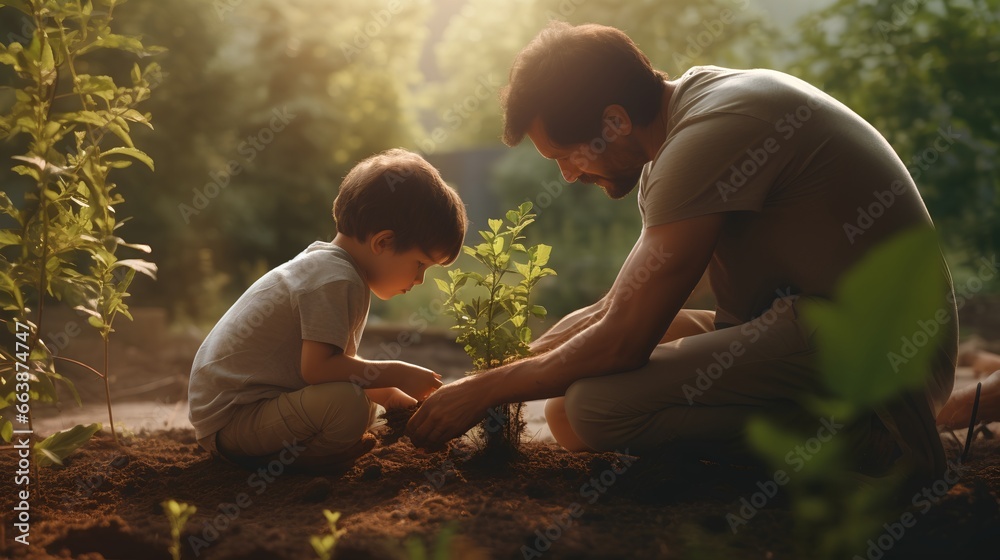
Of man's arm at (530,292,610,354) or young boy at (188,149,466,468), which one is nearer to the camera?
young boy at (188,149,466,468)

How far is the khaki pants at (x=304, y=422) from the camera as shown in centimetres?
263

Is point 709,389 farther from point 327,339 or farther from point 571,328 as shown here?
point 327,339

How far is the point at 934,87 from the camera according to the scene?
641 centimetres

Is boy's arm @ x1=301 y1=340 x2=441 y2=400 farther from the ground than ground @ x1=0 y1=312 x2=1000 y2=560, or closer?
farther from the ground

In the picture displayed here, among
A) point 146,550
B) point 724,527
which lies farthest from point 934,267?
point 146,550

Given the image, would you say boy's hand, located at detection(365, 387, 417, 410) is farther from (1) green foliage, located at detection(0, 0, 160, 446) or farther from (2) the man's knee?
(1) green foliage, located at detection(0, 0, 160, 446)

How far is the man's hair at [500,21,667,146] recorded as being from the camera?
2.72 meters

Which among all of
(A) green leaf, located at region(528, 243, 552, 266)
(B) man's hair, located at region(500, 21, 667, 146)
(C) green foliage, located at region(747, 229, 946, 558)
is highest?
(C) green foliage, located at region(747, 229, 946, 558)

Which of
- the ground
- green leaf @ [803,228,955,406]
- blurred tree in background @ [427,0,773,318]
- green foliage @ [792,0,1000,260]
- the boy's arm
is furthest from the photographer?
blurred tree in background @ [427,0,773,318]

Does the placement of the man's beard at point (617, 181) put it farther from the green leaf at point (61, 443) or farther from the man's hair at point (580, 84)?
the green leaf at point (61, 443)

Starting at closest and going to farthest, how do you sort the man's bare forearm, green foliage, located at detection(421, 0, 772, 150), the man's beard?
the man's beard → the man's bare forearm → green foliage, located at detection(421, 0, 772, 150)

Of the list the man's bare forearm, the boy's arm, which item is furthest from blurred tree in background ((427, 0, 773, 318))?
the boy's arm

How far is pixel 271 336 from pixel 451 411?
688mm

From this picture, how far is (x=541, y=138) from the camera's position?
111 inches
